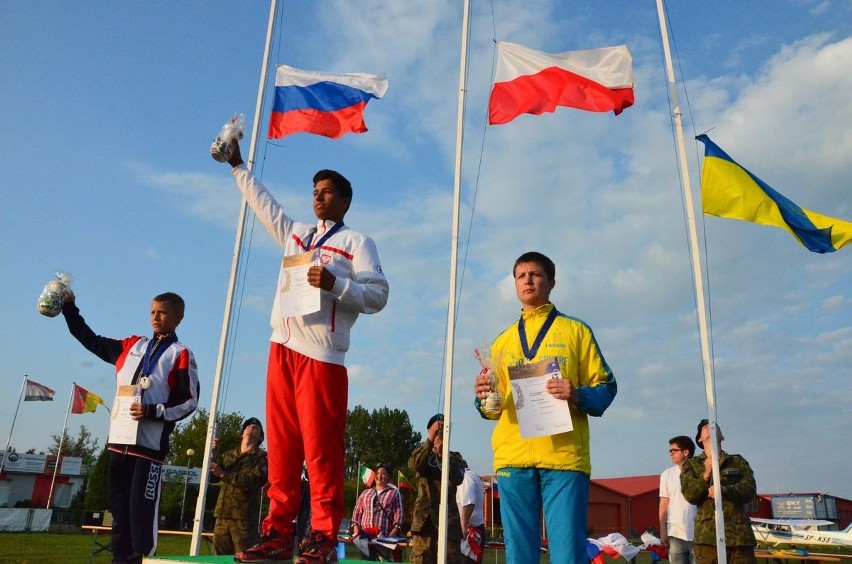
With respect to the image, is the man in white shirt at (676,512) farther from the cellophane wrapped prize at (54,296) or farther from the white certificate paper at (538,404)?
the cellophane wrapped prize at (54,296)

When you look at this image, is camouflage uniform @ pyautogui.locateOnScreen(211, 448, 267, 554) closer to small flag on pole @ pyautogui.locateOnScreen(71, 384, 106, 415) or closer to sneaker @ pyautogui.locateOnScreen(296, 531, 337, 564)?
sneaker @ pyautogui.locateOnScreen(296, 531, 337, 564)

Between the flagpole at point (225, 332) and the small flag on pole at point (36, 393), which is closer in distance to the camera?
the flagpole at point (225, 332)

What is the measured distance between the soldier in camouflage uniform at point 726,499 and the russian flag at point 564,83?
3.27 m

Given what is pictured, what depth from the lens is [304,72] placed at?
7789mm

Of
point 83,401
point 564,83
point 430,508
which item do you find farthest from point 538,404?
point 83,401

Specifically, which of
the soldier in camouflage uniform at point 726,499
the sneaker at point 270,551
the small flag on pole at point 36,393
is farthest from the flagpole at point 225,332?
the small flag on pole at point 36,393

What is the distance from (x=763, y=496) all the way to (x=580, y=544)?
199 feet

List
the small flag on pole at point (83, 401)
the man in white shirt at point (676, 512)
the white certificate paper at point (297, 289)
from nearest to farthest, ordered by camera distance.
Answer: the white certificate paper at point (297, 289) → the man in white shirt at point (676, 512) → the small flag on pole at point (83, 401)

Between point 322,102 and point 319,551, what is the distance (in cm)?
528

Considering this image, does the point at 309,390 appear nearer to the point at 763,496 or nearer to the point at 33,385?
the point at 33,385

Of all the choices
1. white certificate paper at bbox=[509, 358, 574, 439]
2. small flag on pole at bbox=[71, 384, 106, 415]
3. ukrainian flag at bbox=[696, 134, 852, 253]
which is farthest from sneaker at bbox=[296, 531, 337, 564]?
small flag on pole at bbox=[71, 384, 106, 415]

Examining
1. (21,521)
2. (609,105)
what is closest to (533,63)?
(609,105)

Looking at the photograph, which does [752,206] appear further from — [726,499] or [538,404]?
[538,404]

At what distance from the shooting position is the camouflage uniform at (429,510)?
8.14 metres
